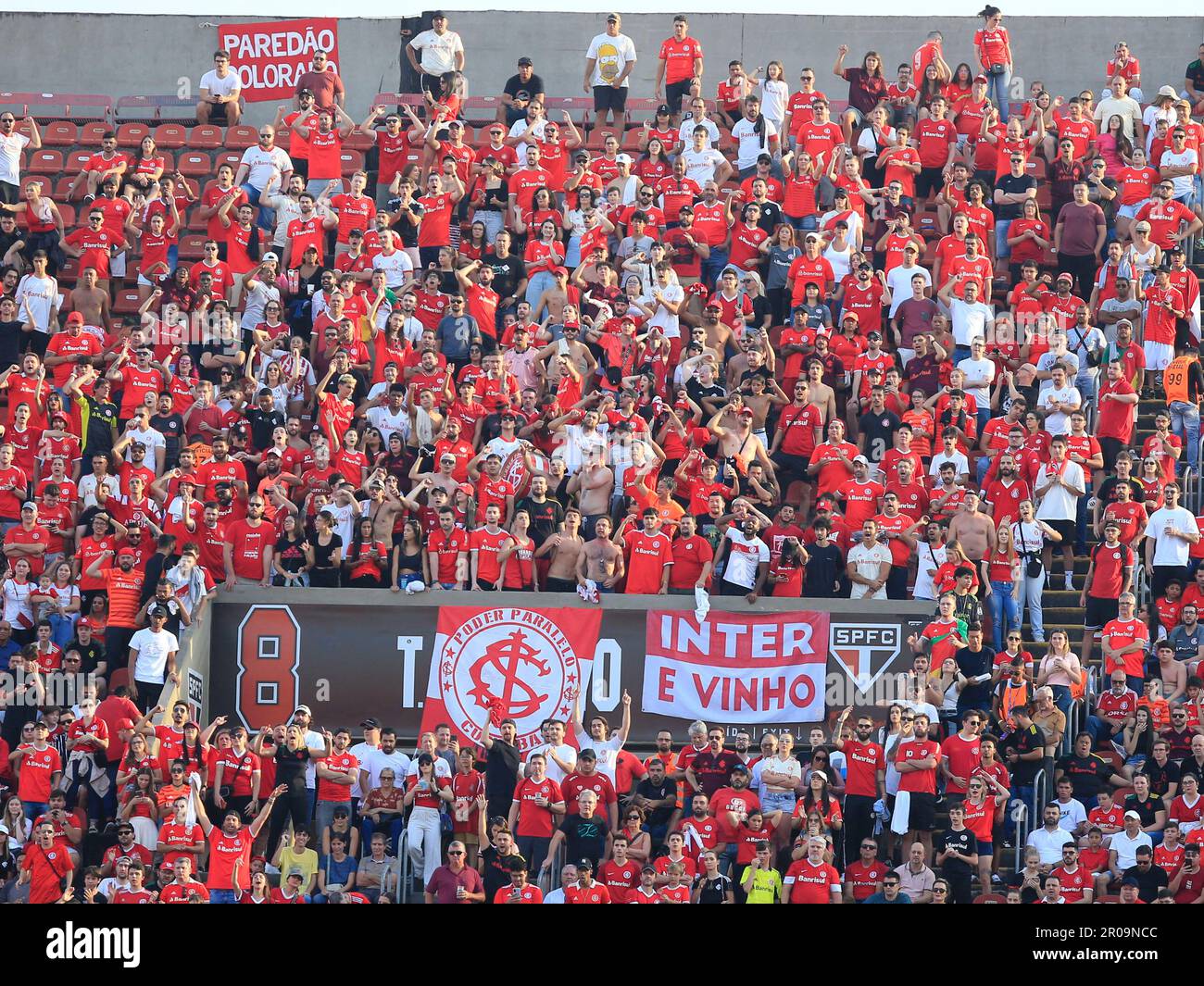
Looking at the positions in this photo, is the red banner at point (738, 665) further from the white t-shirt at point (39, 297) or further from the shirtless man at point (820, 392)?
the white t-shirt at point (39, 297)

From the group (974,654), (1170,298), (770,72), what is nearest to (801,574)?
(974,654)

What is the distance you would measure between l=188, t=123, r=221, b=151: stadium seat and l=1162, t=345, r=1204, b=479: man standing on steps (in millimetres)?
11067

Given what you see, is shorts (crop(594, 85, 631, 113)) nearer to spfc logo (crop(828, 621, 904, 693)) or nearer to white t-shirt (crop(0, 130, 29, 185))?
white t-shirt (crop(0, 130, 29, 185))

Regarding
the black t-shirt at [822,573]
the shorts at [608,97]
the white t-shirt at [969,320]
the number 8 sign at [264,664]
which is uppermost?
the shorts at [608,97]

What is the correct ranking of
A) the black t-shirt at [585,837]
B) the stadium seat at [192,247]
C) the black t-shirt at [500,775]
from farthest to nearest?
the stadium seat at [192,247]
the black t-shirt at [500,775]
the black t-shirt at [585,837]

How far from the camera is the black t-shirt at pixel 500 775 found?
18.2m

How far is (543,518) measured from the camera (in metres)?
19.8

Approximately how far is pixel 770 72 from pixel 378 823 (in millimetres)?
10746

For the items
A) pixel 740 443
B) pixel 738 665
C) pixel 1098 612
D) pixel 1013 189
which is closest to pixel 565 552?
pixel 738 665

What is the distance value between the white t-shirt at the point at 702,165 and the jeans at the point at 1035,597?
21.3 ft

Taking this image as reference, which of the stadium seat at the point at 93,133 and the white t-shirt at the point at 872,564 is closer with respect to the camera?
the white t-shirt at the point at 872,564

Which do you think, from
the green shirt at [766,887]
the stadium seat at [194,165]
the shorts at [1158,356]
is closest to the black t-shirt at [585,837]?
the green shirt at [766,887]

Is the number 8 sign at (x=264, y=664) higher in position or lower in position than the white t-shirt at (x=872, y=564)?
lower

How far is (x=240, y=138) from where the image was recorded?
2594cm
